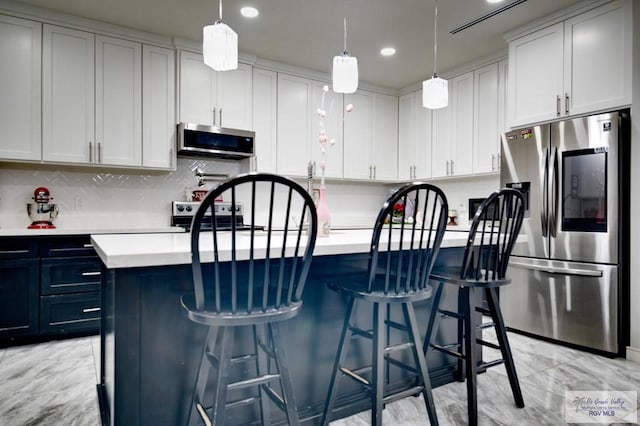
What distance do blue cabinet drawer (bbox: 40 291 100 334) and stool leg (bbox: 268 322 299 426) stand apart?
8.15 ft

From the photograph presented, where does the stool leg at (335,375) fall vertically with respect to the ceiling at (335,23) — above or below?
below

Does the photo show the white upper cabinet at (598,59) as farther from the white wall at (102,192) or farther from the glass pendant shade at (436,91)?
the white wall at (102,192)

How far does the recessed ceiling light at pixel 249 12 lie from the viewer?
10.4 feet

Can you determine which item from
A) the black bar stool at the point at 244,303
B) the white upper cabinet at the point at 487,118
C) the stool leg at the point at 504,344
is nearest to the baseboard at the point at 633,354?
the stool leg at the point at 504,344

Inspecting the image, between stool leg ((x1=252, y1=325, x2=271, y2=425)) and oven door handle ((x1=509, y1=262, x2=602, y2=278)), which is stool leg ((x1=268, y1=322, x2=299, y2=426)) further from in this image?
oven door handle ((x1=509, y1=262, x2=602, y2=278))

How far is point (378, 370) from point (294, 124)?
11.0 feet

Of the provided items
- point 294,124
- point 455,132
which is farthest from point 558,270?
point 294,124

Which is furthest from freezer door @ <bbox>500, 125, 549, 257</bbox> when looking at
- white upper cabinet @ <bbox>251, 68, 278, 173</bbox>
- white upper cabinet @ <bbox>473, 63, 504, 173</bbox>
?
white upper cabinet @ <bbox>251, 68, 278, 173</bbox>

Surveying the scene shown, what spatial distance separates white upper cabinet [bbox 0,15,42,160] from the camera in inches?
123

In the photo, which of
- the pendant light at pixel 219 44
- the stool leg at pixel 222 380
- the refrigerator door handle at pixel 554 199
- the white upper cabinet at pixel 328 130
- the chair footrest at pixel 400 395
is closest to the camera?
the stool leg at pixel 222 380

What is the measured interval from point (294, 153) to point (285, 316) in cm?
333

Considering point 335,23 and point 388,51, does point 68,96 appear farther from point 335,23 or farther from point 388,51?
point 388,51

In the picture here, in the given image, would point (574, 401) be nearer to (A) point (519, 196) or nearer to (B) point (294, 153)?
(A) point (519, 196)

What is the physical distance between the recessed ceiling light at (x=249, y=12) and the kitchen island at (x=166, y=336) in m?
2.33
